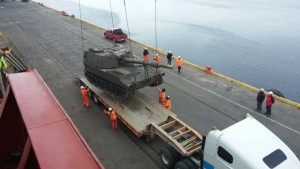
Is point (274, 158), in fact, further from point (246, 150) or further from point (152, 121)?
point (152, 121)

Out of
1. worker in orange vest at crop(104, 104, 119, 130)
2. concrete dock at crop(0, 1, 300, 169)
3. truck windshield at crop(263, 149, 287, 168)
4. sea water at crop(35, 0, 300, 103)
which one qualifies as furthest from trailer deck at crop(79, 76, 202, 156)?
sea water at crop(35, 0, 300, 103)

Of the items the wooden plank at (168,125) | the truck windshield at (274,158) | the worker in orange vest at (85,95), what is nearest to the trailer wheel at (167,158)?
the wooden plank at (168,125)

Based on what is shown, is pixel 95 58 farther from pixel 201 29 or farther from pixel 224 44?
pixel 201 29

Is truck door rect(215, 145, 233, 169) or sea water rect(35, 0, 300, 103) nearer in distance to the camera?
truck door rect(215, 145, 233, 169)

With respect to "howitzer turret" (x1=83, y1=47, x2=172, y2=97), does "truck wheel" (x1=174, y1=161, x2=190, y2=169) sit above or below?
below

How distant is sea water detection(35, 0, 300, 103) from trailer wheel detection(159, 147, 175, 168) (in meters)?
5.39

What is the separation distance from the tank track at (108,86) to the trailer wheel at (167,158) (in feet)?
12.4

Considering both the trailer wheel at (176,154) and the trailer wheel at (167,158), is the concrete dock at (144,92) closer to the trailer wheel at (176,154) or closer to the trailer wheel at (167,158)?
the trailer wheel at (167,158)

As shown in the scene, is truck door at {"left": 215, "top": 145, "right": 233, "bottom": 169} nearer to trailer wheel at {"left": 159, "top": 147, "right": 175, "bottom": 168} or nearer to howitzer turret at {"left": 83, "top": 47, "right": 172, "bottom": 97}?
trailer wheel at {"left": 159, "top": 147, "right": 175, "bottom": 168}

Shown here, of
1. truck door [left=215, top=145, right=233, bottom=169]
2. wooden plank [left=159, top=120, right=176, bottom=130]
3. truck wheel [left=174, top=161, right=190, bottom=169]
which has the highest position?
truck door [left=215, top=145, right=233, bottom=169]

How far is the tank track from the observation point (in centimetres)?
1322

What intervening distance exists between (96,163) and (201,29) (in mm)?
48081

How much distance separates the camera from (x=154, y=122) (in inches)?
457

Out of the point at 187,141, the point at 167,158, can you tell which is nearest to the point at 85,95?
the point at 167,158
